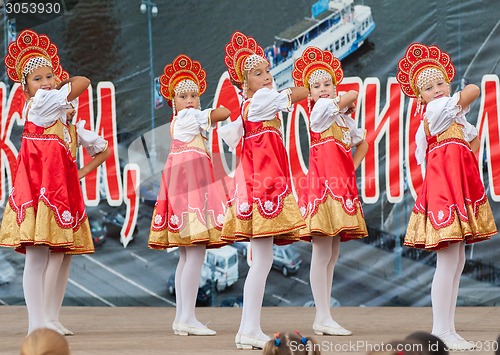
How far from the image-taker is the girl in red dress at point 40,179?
4.43 m

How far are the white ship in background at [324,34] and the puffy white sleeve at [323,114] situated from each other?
116 centimetres

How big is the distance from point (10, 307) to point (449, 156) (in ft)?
10.5

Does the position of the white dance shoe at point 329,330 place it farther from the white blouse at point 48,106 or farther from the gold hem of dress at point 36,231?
the white blouse at point 48,106

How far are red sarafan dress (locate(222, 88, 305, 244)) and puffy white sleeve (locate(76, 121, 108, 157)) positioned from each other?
45.1 inches

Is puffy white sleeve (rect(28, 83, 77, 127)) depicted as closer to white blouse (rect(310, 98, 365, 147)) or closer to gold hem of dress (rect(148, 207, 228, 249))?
gold hem of dress (rect(148, 207, 228, 249))

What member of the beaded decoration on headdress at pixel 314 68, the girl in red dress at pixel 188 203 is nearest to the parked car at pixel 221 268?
the girl in red dress at pixel 188 203

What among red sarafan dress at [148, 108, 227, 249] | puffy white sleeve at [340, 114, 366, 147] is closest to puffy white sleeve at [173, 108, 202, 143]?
red sarafan dress at [148, 108, 227, 249]

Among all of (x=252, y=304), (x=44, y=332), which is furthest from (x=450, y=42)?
(x=44, y=332)

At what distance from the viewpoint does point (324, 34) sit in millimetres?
6051

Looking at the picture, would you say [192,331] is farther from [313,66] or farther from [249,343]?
[313,66]

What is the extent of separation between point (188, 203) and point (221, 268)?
125 cm

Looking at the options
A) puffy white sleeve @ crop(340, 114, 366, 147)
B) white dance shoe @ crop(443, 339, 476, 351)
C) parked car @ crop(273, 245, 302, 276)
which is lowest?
white dance shoe @ crop(443, 339, 476, 351)

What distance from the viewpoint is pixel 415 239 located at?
431cm

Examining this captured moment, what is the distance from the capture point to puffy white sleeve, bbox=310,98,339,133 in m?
4.72
